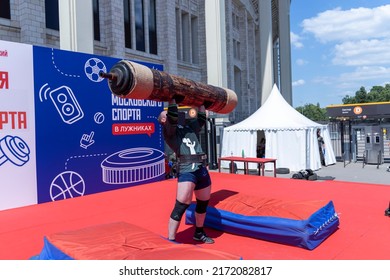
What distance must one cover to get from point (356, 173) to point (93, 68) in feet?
36.4

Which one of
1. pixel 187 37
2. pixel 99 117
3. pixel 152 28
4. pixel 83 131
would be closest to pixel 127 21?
pixel 152 28

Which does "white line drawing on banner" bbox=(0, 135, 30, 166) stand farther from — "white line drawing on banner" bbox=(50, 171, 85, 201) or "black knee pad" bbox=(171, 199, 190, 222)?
"black knee pad" bbox=(171, 199, 190, 222)

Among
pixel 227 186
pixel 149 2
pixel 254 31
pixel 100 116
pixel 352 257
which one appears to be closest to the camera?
pixel 352 257

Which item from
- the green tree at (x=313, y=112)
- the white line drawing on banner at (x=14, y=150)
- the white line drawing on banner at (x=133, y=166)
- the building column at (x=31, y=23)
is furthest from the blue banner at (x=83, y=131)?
the green tree at (x=313, y=112)

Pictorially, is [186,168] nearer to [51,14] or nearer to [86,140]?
[86,140]

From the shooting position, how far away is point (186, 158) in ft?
12.8

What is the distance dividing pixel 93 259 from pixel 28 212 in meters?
3.95

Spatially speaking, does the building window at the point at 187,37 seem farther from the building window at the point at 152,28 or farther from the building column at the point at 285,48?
the building column at the point at 285,48

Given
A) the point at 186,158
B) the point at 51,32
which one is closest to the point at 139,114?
the point at 186,158

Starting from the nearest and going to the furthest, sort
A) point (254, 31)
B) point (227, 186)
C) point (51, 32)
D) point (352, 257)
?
point (352, 257), point (227, 186), point (51, 32), point (254, 31)

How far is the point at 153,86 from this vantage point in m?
3.65

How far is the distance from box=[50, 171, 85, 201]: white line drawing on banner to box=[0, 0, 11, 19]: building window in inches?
468

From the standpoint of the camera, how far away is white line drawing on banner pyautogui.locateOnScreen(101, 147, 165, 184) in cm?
803

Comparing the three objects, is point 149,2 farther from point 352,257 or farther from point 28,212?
point 352,257
